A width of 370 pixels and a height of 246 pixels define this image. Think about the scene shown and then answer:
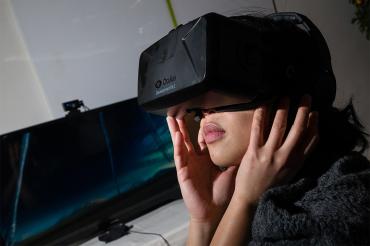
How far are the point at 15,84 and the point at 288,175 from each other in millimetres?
1414

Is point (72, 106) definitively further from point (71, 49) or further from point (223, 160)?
point (223, 160)

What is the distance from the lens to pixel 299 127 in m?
0.64

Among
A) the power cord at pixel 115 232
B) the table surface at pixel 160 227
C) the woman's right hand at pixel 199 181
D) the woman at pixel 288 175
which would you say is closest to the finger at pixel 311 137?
the woman at pixel 288 175

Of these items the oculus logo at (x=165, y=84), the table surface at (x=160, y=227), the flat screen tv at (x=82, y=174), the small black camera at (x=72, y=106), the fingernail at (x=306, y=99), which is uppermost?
the oculus logo at (x=165, y=84)

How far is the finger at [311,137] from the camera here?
0.66 metres

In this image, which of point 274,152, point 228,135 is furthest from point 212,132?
point 274,152

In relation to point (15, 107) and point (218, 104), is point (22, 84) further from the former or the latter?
point (218, 104)

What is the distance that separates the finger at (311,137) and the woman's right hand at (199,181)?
0.24 m

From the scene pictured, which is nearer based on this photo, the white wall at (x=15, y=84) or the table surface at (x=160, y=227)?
the table surface at (x=160, y=227)

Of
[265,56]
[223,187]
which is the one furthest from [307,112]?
[223,187]

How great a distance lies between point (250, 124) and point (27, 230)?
110 centimetres

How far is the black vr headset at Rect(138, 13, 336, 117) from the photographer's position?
538mm

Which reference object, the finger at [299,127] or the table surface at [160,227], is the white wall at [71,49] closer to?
the table surface at [160,227]

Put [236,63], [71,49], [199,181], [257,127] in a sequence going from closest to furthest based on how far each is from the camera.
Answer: [236,63] < [257,127] < [199,181] < [71,49]
